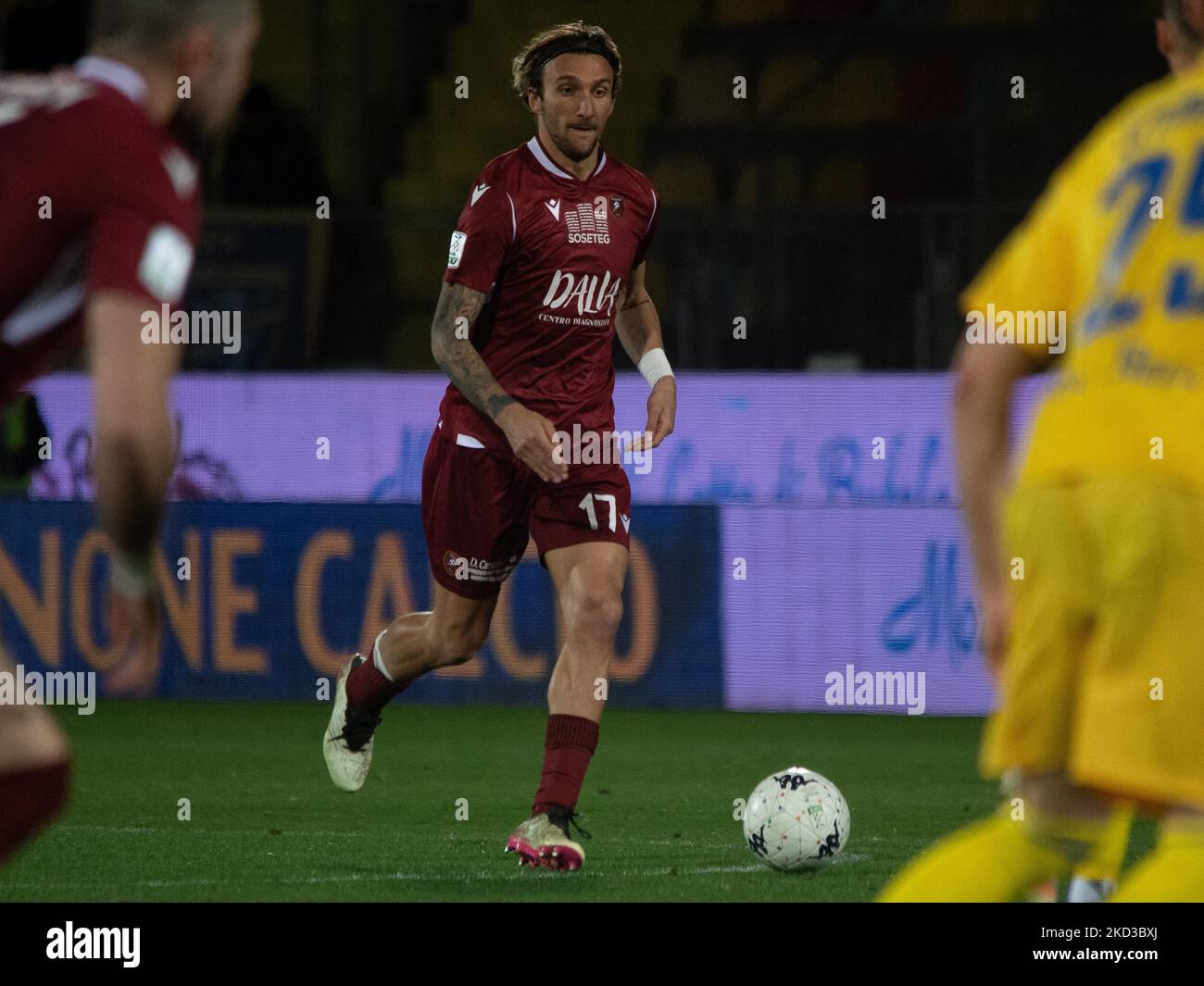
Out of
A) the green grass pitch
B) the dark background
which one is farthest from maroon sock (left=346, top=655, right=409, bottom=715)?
→ the dark background

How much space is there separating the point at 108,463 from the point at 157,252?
0.92 ft

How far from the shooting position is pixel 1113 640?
113 inches

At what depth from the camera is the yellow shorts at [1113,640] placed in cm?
283

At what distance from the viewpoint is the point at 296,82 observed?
1617 centimetres

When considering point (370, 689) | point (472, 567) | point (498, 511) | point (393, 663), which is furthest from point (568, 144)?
point (370, 689)

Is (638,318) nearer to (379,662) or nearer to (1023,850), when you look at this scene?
(379,662)

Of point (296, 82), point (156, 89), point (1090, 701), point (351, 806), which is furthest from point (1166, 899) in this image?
point (296, 82)

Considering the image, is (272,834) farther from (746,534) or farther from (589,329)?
(746,534)

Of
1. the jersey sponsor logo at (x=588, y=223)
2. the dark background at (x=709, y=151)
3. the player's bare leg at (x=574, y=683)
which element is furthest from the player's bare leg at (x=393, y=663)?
the dark background at (x=709, y=151)

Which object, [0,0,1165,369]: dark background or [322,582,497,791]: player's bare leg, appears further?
[0,0,1165,369]: dark background

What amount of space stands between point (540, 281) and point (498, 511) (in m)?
0.67

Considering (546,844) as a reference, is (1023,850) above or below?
above

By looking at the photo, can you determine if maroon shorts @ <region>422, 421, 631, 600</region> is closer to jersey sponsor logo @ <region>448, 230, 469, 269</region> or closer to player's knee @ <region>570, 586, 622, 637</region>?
player's knee @ <region>570, 586, 622, 637</region>

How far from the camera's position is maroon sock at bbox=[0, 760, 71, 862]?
113 inches
